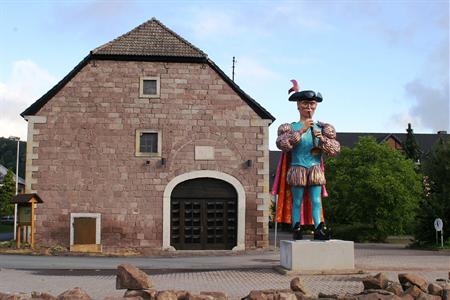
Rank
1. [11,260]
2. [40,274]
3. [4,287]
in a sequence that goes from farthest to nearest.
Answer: [11,260] < [40,274] < [4,287]

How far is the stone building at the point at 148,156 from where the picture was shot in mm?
22312

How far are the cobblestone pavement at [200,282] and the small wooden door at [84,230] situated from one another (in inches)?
354

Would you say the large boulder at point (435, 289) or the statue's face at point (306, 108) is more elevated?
the statue's face at point (306, 108)

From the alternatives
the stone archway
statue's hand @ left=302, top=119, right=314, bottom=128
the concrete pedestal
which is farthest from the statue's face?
the stone archway

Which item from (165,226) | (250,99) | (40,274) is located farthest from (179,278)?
(250,99)

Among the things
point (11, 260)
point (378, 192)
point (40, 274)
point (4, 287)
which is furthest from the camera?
point (378, 192)

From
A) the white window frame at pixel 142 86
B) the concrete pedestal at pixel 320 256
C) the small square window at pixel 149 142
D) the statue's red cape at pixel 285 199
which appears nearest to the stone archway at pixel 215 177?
the small square window at pixel 149 142

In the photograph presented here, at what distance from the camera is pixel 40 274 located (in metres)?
12.7

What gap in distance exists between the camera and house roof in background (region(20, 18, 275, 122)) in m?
22.9

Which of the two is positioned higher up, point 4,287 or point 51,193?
point 51,193

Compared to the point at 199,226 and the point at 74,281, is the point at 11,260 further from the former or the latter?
the point at 199,226

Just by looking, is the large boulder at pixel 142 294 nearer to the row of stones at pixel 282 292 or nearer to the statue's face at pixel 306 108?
the row of stones at pixel 282 292

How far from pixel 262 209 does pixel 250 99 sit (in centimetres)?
434

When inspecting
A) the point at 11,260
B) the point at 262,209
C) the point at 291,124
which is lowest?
the point at 11,260
